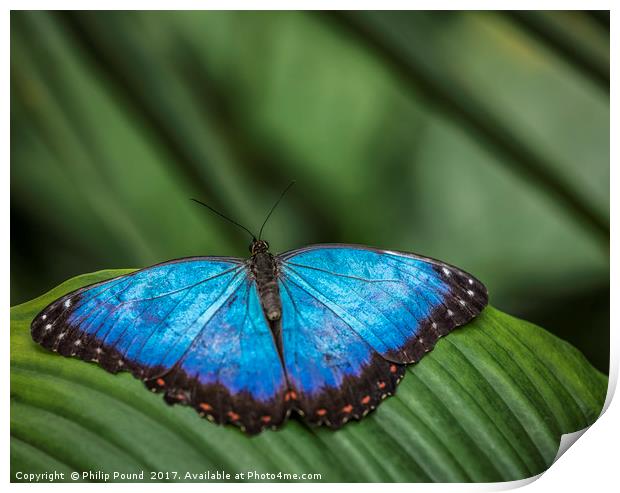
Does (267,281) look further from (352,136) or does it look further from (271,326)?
(352,136)

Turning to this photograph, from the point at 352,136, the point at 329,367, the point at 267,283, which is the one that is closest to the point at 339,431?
the point at 329,367

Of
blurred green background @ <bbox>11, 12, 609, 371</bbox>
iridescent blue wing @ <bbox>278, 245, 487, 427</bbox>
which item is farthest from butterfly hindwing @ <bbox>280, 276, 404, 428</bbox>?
blurred green background @ <bbox>11, 12, 609, 371</bbox>

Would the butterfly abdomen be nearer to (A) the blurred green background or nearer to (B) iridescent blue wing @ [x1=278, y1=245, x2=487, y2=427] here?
(B) iridescent blue wing @ [x1=278, y1=245, x2=487, y2=427]

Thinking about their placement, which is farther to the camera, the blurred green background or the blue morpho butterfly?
the blurred green background

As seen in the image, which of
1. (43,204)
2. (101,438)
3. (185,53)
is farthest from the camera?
(185,53)

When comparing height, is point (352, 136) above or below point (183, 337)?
above

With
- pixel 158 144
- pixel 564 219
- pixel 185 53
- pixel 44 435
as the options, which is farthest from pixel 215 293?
pixel 564 219
